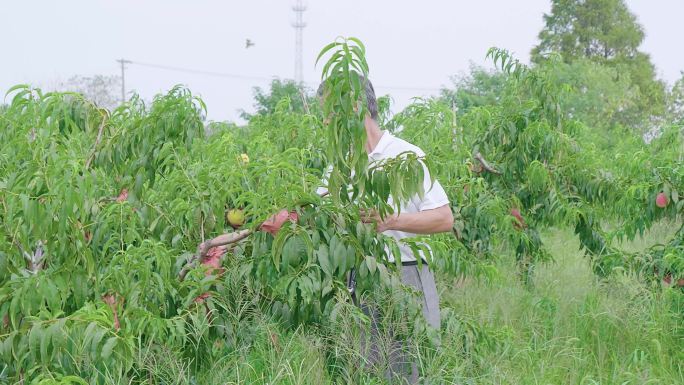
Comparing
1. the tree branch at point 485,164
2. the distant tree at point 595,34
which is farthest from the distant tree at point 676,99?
the tree branch at point 485,164

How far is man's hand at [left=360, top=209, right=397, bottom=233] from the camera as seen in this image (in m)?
2.60

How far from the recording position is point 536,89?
5438 mm

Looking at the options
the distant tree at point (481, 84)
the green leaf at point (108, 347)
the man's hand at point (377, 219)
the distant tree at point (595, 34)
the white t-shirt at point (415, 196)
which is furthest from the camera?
the distant tree at point (595, 34)

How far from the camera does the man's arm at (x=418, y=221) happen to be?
2.62m

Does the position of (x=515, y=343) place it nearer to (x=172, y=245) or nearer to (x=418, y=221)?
(x=418, y=221)

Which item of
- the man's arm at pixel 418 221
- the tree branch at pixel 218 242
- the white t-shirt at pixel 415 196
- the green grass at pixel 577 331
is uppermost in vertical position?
the white t-shirt at pixel 415 196

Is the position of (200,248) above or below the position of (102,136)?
below

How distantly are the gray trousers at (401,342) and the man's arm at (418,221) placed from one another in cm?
22

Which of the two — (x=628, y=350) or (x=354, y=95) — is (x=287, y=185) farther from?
(x=628, y=350)

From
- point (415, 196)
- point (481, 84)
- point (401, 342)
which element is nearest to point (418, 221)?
point (415, 196)

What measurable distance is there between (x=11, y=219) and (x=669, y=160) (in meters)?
3.24

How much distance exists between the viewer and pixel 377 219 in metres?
2.61

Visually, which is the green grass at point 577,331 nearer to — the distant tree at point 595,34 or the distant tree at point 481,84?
the distant tree at point 481,84

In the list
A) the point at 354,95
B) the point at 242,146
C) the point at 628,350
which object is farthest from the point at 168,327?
the point at 242,146
